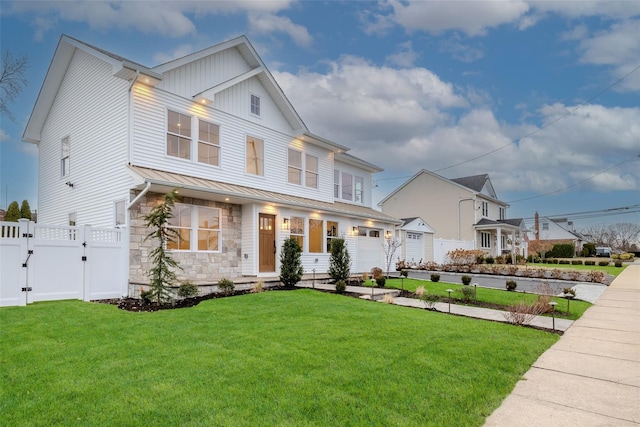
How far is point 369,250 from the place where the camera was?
1980 cm

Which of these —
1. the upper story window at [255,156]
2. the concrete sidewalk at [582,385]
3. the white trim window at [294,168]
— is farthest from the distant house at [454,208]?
the concrete sidewalk at [582,385]

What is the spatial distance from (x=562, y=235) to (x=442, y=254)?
40.7m

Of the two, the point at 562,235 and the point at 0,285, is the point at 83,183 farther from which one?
the point at 562,235

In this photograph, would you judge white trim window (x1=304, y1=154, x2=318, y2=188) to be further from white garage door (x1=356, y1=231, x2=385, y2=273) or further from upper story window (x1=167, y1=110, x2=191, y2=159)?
upper story window (x1=167, y1=110, x2=191, y2=159)

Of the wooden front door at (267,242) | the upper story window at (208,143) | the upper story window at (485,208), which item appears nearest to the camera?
the upper story window at (208,143)

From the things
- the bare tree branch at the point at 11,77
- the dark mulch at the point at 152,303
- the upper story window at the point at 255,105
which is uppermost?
the bare tree branch at the point at 11,77

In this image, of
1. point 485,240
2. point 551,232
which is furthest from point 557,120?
point 551,232

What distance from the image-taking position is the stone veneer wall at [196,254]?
34.6ft

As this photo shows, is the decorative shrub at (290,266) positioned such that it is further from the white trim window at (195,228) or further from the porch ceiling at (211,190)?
the white trim window at (195,228)

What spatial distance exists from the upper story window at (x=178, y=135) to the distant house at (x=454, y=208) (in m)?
23.5

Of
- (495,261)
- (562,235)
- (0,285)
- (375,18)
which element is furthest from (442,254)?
(562,235)

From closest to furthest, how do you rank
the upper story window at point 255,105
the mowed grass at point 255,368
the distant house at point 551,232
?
the mowed grass at point 255,368, the upper story window at point 255,105, the distant house at point 551,232

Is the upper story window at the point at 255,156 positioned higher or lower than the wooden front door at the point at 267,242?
higher

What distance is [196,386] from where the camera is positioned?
388 cm
